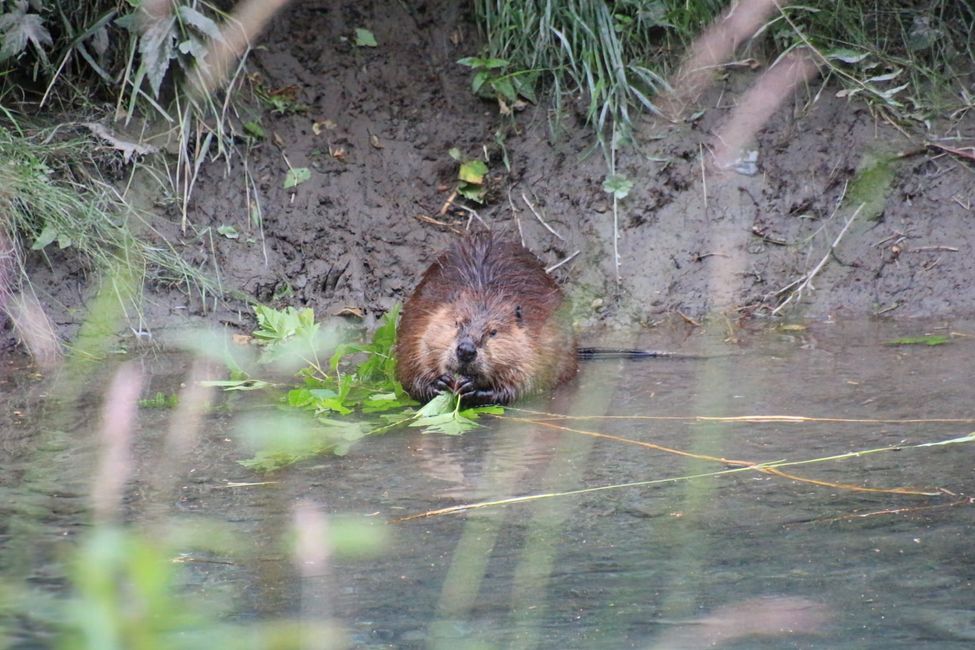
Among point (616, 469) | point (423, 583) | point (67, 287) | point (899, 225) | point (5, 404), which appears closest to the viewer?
point (423, 583)

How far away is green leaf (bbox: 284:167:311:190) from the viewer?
5.04m

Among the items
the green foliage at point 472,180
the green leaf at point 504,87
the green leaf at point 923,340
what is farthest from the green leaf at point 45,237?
the green leaf at point 923,340

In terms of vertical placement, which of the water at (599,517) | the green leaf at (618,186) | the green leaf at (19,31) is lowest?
the water at (599,517)

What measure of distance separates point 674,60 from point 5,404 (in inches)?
121

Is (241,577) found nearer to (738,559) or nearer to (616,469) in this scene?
(738,559)

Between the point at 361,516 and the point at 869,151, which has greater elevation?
the point at 869,151

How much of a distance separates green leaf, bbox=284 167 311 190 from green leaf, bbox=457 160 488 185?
64 centimetres

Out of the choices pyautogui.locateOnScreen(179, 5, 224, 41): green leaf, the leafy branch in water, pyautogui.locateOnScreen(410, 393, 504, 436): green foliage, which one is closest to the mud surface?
pyautogui.locateOnScreen(179, 5, 224, 41): green leaf

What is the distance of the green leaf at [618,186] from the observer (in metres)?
5.02

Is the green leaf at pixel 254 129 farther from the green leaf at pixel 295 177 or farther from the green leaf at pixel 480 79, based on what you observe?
the green leaf at pixel 480 79

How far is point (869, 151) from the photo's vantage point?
16.7ft

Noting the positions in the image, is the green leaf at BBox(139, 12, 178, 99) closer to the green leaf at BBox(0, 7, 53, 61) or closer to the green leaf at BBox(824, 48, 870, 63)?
the green leaf at BBox(0, 7, 53, 61)

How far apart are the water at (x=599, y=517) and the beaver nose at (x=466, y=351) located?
0.25 metres

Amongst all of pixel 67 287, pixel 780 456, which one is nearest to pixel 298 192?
pixel 67 287
